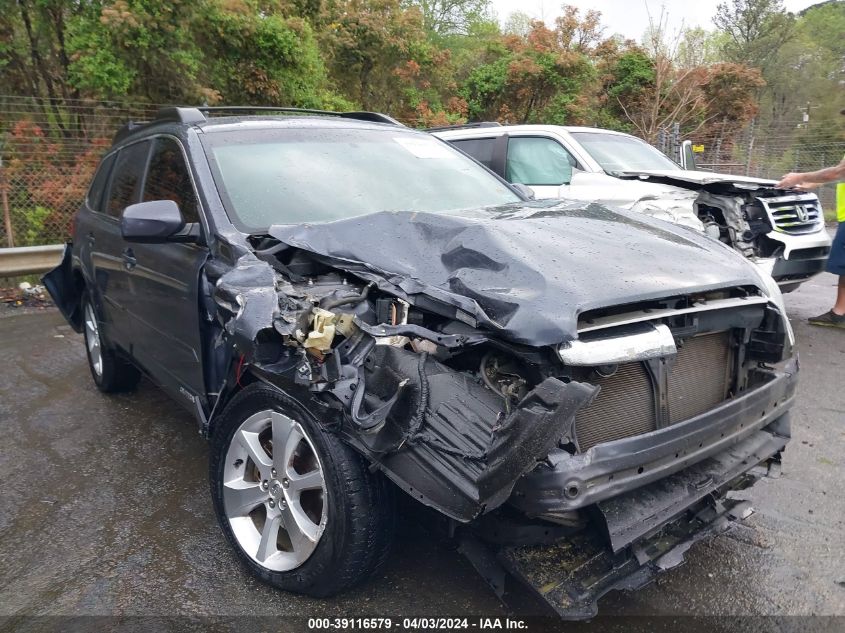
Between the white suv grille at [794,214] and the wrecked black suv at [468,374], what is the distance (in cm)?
383

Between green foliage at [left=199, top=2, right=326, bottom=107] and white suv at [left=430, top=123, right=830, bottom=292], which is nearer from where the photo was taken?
white suv at [left=430, top=123, right=830, bottom=292]

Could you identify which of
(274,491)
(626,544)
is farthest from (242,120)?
(626,544)

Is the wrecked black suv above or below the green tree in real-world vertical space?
below

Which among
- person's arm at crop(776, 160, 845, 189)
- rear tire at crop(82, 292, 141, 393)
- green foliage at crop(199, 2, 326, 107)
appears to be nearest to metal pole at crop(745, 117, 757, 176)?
green foliage at crop(199, 2, 326, 107)

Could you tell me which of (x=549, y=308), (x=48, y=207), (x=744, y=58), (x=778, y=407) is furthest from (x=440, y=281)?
(x=744, y=58)

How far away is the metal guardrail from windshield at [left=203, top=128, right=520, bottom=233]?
5613 mm

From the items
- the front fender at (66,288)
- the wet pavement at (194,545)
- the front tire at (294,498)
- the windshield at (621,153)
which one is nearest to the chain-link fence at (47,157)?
the front fender at (66,288)

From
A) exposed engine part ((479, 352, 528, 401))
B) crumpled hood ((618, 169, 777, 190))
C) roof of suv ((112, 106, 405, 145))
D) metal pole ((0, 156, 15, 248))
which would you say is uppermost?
roof of suv ((112, 106, 405, 145))

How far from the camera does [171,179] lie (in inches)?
136

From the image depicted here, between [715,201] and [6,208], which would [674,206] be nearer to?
[715,201]

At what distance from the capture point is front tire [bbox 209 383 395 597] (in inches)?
90.4

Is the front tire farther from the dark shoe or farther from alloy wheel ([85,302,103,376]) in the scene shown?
the dark shoe

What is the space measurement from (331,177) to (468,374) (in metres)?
1.64

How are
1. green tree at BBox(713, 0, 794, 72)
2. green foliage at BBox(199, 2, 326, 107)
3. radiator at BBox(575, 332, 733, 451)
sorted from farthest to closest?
green tree at BBox(713, 0, 794, 72) → green foliage at BBox(199, 2, 326, 107) → radiator at BBox(575, 332, 733, 451)
